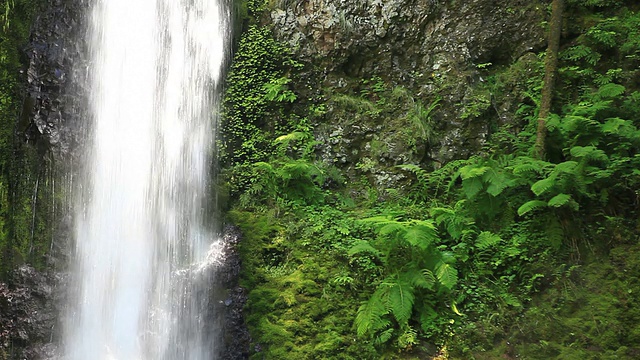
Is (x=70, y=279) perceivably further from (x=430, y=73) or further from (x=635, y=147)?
(x=635, y=147)

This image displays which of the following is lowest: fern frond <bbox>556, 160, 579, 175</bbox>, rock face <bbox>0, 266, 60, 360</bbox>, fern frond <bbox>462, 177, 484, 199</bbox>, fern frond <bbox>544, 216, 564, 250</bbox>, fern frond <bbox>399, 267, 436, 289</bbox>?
rock face <bbox>0, 266, 60, 360</bbox>

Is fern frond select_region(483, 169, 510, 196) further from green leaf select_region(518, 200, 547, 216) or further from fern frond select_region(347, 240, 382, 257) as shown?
fern frond select_region(347, 240, 382, 257)

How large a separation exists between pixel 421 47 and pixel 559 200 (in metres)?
4.06

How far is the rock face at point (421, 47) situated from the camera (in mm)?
7781

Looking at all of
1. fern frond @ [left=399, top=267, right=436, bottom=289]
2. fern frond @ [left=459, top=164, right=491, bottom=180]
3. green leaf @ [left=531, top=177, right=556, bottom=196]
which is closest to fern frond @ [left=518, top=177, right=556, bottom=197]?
green leaf @ [left=531, top=177, right=556, bottom=196]

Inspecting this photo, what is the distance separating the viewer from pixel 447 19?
27.4 feet

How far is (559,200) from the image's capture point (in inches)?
214

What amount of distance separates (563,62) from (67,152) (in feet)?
26.4

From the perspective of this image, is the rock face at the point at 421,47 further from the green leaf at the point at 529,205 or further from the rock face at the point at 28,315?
the rock face at the point at 28,315

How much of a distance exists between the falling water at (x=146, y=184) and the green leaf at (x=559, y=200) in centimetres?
457

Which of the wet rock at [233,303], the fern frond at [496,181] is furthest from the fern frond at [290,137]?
the fern frond at [496,181]

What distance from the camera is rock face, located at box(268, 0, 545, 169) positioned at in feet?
25.5

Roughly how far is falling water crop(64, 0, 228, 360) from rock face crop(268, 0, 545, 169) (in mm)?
1824

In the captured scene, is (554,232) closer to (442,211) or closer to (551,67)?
(442,211)
